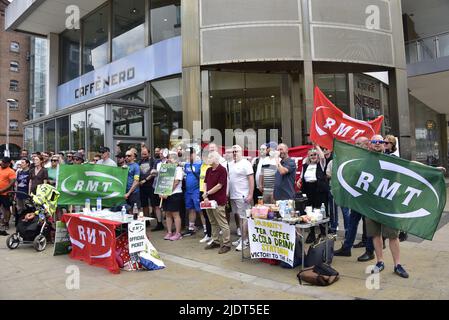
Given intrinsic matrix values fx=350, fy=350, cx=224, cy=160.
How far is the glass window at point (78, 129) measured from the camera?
13688 millimetres

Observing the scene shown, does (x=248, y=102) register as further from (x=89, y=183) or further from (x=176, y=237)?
(x=89, y=183)

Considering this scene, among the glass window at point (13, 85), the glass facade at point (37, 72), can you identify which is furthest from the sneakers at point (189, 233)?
the glass window at point (13, 85)

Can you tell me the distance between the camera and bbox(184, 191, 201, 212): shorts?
7727mm

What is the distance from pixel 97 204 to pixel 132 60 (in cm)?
970

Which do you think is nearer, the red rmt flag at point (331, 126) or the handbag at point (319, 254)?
the handbag at point (319, 254)

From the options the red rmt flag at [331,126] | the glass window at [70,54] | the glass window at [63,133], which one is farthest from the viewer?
the glass window at [70,54]

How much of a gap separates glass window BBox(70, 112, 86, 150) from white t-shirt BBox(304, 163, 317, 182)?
970 centimetres

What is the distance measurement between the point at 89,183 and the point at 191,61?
5271 mm

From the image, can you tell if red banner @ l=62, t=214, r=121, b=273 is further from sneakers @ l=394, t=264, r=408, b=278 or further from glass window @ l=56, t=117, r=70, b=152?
glass window @ l=56, t=117, r=70, b=152

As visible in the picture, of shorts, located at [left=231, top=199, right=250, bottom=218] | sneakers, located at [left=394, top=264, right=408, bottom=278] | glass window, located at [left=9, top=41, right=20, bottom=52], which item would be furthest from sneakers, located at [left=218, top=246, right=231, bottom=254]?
glass window, located at [left=9, top=41, right=20, bottom=52]

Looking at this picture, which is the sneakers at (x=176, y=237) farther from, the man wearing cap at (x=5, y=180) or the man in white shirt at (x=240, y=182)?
the man wearing cap at (x=5, y=180)

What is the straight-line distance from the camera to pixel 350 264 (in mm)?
5555

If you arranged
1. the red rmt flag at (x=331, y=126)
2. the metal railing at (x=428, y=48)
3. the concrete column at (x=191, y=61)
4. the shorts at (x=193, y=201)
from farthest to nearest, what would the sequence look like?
the metal railing at (x=428, y=48) < the concrete column at (x=191, y=61) < the shorts at (x=193, y=201) < the red rmt flag at (x=331, y=126)

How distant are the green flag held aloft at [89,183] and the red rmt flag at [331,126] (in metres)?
3.99
